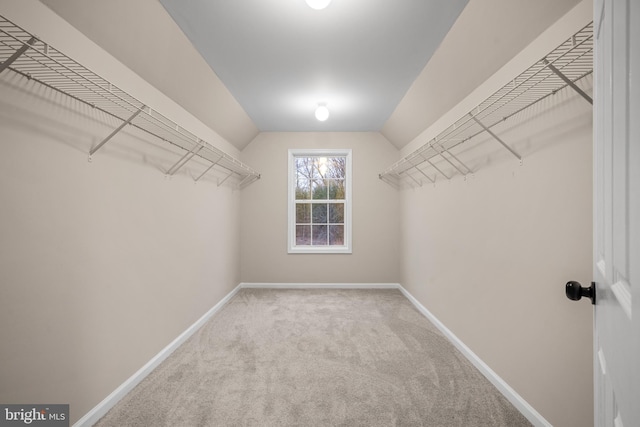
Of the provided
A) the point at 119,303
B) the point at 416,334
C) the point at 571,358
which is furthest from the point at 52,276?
the point at 416,334

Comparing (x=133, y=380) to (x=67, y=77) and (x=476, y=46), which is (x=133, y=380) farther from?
(x=476, y=46)

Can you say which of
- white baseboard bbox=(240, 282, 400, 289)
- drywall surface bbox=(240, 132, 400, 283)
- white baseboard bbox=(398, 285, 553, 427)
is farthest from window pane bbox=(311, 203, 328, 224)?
white baseboard bbox=(398, 285, 553, 427)

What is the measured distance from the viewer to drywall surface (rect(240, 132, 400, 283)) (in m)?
4.96

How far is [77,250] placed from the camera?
1.70 meters

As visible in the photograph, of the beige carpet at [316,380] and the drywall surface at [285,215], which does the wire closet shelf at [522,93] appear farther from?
the beige carpet at [316,380]

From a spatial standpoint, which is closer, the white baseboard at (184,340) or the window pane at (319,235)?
the white baseboard at (184,340)

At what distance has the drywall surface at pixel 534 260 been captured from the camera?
1481mm

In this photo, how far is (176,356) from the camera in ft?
8.58

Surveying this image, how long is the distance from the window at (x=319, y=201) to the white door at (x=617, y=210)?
4265 mm

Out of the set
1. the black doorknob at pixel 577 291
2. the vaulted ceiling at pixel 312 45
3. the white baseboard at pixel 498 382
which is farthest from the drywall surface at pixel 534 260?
the black doorknob at pixel 577 291

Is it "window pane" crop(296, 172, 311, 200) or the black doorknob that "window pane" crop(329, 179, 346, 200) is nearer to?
"window pane" crop(296, 172, 311, 200)

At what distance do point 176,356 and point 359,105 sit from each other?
309cm

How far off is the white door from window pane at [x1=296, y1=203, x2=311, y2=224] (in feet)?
14.3

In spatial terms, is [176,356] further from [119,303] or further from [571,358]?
[571,358]
